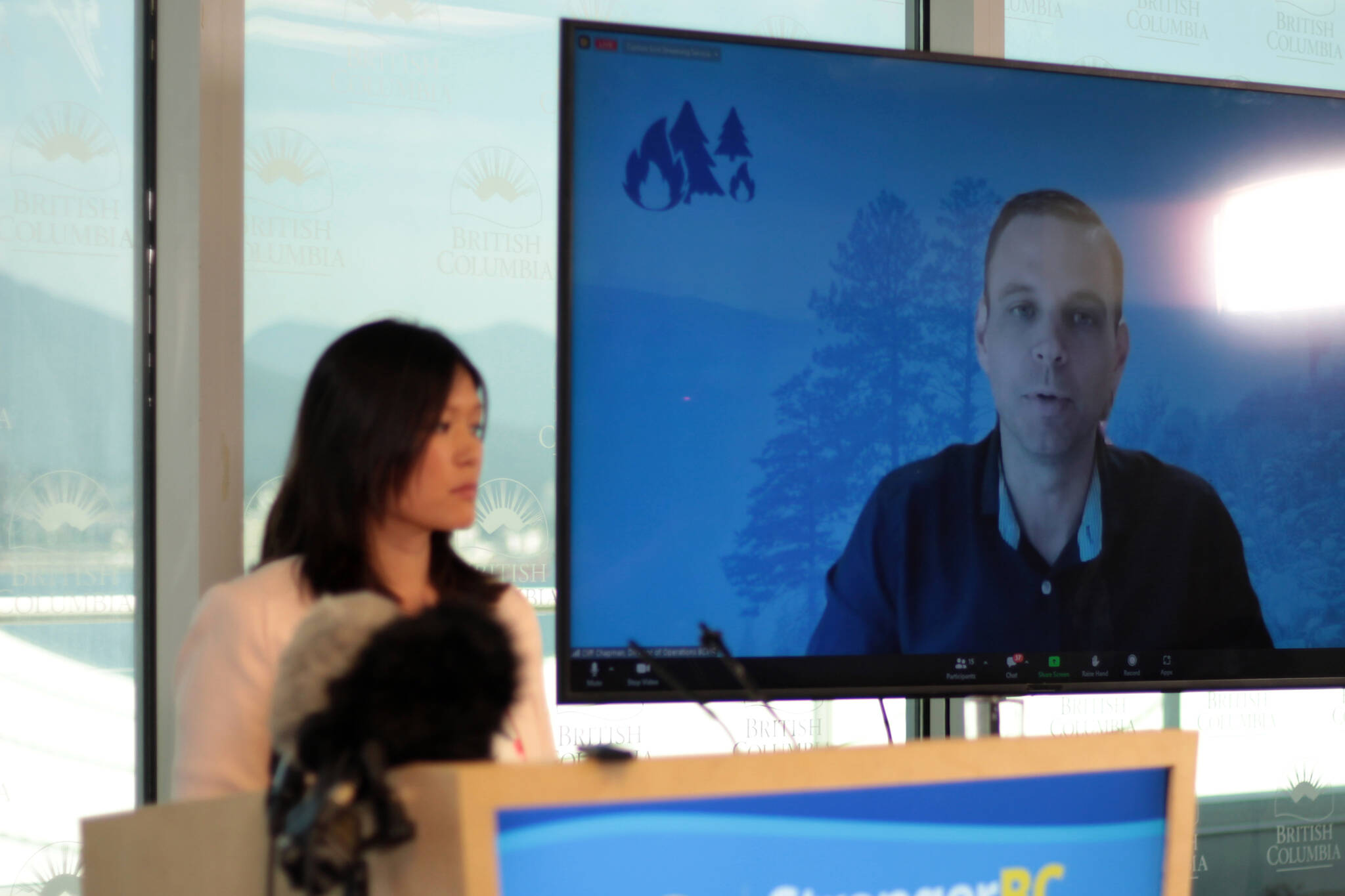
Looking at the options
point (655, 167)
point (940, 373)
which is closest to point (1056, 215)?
point (940, 373)

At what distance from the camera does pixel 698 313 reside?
2.01 metres

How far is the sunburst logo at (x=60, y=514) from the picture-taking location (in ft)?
6.92

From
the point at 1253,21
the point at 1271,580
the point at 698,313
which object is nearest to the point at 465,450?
the point at 698,313

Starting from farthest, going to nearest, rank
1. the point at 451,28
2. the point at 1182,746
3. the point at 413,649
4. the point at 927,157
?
the point at 451,28 < the point at 927,157 < the point at 1182,746 < the point at 413,649

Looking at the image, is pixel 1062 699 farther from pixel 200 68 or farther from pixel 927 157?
pixel 200 68

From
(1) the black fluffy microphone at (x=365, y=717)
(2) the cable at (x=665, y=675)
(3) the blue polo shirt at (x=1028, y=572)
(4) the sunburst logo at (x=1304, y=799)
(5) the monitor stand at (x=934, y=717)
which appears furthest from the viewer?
(4) the sunburst logo at (x=1304, y=799)

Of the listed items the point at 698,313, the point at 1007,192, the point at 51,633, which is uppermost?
the point at 1007,192

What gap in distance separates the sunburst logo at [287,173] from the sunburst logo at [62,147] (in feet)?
0.87

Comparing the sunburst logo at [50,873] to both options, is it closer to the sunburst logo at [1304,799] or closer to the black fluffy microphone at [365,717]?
the black fluffy microphone at [365,717]

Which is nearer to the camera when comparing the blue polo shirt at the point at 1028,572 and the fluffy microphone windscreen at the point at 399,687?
A: the fluffy microphone windscreen at the point at 399,687

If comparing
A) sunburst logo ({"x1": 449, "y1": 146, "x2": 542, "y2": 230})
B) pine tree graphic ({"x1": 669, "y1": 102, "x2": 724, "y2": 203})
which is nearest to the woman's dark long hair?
pine tree graphic ({"x1": 669, "y1": 102, "x2": 724, "y2": 203})

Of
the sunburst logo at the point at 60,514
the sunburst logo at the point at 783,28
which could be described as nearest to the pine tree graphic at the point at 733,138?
the sunburst logo at the point at 783,28

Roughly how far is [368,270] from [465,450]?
73cm

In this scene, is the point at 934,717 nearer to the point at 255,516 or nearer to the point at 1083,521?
the point at 1083,521
